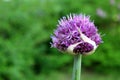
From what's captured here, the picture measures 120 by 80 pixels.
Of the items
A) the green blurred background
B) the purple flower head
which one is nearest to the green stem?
the purple flower head

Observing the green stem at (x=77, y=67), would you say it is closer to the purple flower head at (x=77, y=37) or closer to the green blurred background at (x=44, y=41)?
the purple flower head at (x=77, y=37)

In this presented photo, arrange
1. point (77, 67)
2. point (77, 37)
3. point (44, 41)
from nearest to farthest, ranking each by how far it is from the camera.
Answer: point (77, 37) → point (77, 67) → point (44, 41)

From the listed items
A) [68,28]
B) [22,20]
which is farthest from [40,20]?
[68,28]

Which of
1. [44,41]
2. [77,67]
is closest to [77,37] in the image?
[77,67]

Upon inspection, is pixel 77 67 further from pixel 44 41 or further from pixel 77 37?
pixel 44 41

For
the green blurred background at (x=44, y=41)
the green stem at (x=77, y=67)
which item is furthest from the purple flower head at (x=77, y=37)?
the green blurred background at (x=44, y=41)

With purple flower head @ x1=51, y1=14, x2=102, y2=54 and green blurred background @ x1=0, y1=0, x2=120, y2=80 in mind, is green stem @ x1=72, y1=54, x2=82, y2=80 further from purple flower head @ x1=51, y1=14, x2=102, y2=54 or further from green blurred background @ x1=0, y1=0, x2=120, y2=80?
green blurred background @ x1=0, y1=0, x2=120, y2=80
